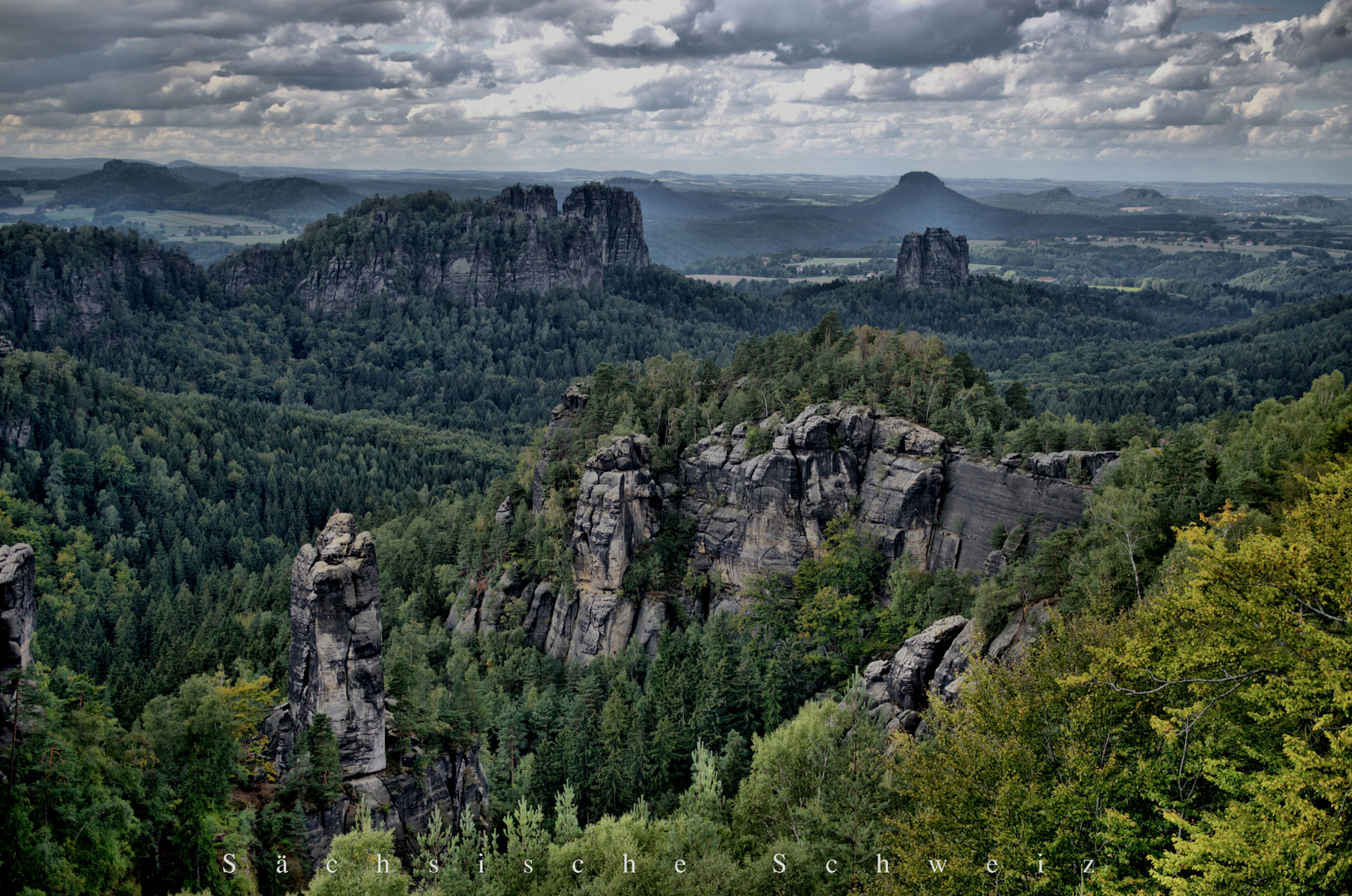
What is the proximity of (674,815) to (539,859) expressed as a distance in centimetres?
855

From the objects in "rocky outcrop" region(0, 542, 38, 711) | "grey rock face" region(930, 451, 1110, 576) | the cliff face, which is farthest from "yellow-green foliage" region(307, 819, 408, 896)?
"grey rock face" region(930, 451, 1110, 576)

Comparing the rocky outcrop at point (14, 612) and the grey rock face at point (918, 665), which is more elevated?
the rocky outcrop at point (14, 612)

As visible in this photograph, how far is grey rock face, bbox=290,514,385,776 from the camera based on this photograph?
3562 centimetres

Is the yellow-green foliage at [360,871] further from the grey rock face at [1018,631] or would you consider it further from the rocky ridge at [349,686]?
the grey rock face at [1018,631]

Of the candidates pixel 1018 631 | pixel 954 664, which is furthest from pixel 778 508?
pixel 1018 631

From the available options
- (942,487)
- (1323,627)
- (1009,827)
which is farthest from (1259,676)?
(942,487)

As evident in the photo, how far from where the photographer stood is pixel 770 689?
56625 millimetres

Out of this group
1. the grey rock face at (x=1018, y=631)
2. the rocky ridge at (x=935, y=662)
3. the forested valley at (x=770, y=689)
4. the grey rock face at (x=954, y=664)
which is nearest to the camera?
the forested valley at (x=770, y=689)

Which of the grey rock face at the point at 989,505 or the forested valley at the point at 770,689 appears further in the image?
the grey rock face at the point at 989,505

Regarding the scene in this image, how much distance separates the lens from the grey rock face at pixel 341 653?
3562 centimetres

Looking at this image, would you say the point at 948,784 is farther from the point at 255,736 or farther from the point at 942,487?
the point at 942,487

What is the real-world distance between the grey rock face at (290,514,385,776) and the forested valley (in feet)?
4.59

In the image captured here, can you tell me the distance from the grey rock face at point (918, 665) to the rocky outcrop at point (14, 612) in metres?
36.4

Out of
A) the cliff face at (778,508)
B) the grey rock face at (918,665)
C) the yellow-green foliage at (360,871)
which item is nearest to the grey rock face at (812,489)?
the cliff face at (778,508)
